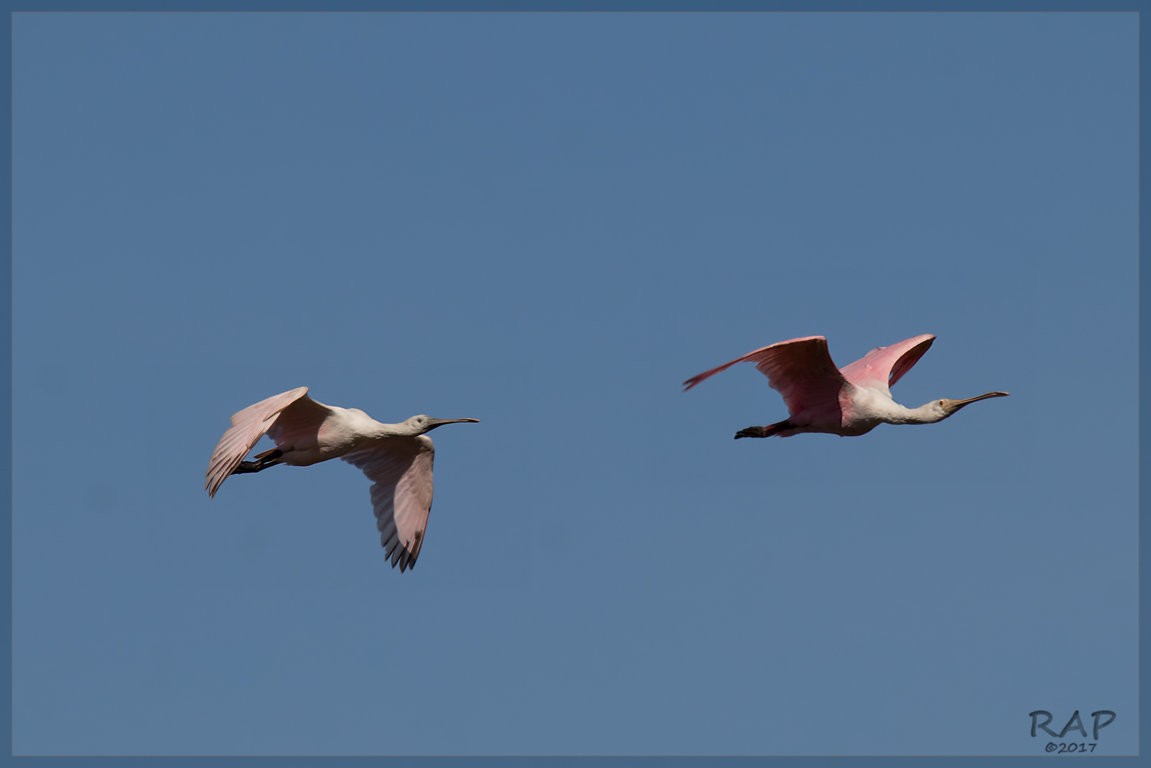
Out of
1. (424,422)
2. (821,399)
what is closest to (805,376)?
(821,399)

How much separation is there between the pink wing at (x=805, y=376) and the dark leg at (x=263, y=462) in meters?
5.56

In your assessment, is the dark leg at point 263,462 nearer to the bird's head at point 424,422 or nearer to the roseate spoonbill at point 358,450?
the roseate spoonbill at point 358,450

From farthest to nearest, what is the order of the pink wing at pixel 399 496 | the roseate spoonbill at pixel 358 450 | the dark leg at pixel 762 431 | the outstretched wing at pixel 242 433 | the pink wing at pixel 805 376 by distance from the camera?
the pink wing at pixel 399 496 → the dark leg at pixel 762 431 → the pink wing at pixel 805 376 → the roseate spoonbill at pixel 358 450 → the outstretched wing at pixel 242 433

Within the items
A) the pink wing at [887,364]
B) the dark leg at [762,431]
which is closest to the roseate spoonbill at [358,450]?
the dark leg at [762,431]

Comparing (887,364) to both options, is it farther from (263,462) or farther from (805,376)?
(263,462)

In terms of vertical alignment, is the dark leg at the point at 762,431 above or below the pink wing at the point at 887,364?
below

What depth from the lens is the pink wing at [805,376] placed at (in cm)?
2123

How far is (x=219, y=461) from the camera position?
2061 centimetres

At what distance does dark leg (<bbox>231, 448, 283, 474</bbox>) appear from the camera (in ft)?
76.0

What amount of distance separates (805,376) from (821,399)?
1.39ft

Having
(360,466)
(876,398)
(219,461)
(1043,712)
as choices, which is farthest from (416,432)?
(1043,712)

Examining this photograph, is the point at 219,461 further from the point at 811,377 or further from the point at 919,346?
the point at 919,346

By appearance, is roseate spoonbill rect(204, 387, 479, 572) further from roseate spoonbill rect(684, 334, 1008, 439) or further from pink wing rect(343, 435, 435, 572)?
roseate spoonbill rect(684, 334, 1008, 439)

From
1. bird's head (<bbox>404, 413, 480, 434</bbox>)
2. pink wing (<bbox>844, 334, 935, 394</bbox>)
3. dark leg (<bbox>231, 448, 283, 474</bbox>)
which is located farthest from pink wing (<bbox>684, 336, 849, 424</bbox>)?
dark leg (<bbox>231, 448, 283, 474</bbox>)
